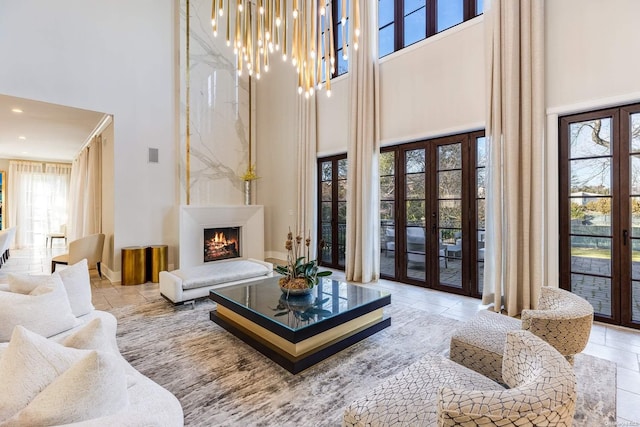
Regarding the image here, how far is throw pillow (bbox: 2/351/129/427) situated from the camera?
3.11 feet

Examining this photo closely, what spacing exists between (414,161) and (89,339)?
14.8ft

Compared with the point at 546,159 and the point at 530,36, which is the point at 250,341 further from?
the point at 530,36

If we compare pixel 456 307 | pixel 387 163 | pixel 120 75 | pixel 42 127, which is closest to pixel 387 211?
pixel 387 163

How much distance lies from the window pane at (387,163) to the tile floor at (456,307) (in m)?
1.86

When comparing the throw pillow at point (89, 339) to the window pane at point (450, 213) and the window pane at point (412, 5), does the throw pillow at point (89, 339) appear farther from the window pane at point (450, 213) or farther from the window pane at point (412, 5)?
the window pane at point (412, 5)

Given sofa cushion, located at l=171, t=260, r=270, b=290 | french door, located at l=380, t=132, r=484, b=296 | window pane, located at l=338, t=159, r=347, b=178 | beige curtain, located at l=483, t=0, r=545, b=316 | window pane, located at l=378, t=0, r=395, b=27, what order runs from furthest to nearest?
window pane, located at l=338, t=159, r=347, b=178 → window pane, located at l=378, t=0, r=395, b=27 → french door, located at l=380, t=132, r=484, b=296 → sofa cushion, located at l=171, t=260, r=270, b=290 → beige curtain, located at l=483, t=0, r=545, b=316

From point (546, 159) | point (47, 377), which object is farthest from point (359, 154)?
point (47, 377)

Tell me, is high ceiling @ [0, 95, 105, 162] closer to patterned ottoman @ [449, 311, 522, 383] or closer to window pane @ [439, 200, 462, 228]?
window pane @ [439, 200, 462, 228]

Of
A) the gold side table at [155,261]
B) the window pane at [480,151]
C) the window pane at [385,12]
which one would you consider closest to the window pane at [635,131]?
the window pane at [480,151]

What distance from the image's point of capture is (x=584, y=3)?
10.8ft

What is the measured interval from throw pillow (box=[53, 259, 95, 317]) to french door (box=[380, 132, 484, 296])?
4.09 m

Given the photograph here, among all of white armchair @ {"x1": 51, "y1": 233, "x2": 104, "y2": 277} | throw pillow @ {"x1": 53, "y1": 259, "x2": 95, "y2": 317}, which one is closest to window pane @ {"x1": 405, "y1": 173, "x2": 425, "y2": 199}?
throw pillow @ {"x1": 53, "y1": 259, "x2": 95, "y2": 317}

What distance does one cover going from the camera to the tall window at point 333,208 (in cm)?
594

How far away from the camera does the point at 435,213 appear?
4586 mm
